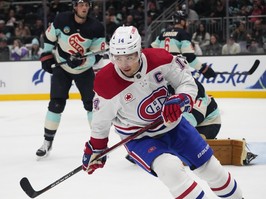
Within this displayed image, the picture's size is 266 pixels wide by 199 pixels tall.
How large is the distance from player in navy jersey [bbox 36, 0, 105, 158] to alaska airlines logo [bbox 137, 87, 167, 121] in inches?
75.1

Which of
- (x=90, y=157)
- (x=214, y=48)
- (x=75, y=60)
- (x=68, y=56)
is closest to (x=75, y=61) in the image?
(x=75, y=60)

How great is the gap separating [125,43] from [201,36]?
6.70 metres

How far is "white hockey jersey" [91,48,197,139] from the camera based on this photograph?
2.60 meters

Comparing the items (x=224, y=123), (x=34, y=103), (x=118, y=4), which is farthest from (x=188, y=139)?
(x=118, y=4)

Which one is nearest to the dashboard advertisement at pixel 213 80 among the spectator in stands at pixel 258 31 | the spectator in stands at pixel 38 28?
the spectator in stands at pixel 258 31

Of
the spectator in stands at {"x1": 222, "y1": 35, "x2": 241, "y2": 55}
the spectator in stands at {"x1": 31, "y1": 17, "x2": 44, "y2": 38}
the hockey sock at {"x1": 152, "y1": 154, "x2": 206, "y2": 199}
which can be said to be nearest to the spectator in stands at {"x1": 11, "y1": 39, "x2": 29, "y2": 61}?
the spectator in stands at {"x1": 31, "y1": 17, "x2": 44, "y2": 38}

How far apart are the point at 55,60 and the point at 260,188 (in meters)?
2.00

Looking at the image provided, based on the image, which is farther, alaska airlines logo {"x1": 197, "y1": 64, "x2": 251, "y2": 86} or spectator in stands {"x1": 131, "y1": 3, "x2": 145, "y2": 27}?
spectator in stands {"x1": 131, "y1": 3, "x2": 145, "y2": 27}

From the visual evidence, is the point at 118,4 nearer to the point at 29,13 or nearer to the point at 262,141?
the point at 29,13

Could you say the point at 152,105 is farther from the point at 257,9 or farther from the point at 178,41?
the point at 257,9

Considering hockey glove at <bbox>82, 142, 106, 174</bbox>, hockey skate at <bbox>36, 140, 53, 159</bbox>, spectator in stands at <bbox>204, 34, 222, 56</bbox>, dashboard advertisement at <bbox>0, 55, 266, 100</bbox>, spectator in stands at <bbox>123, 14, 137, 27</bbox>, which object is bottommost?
dashboard advertisement at <bbox>0, 55, 266, 100</bbox>

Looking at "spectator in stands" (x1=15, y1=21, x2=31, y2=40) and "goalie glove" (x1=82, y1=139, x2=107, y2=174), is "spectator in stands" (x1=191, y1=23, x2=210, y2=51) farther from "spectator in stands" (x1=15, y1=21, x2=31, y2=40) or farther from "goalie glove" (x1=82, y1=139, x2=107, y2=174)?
"goalie glove" (x1=82, y1=139, x2=107, y2=174)

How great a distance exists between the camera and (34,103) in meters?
8.62

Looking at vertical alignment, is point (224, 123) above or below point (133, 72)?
below
